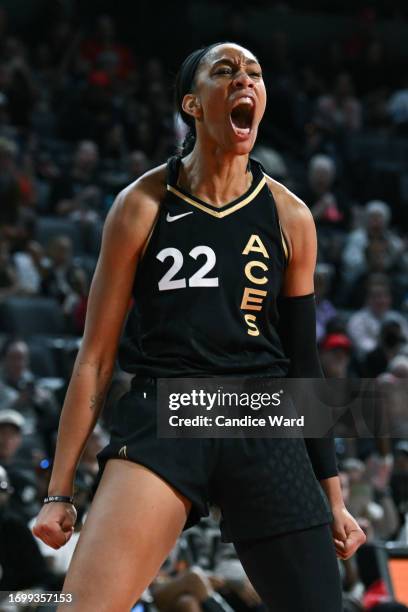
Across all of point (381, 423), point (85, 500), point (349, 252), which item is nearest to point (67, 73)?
point (349, 252)

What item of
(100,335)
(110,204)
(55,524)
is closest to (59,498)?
(55,524)

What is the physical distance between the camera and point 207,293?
296 centimetres

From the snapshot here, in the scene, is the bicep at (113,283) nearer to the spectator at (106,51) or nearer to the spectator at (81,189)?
the spectator at (81,189)

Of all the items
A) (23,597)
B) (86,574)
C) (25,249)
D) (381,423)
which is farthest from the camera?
(25,249)

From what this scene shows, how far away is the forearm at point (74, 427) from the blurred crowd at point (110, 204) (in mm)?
1397

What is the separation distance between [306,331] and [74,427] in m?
0.64

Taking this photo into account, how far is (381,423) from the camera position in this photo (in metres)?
8.19

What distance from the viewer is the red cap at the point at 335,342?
9.35 m

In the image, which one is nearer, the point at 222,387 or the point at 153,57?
the point at 222,387

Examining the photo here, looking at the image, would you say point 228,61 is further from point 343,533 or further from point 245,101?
point 343,533

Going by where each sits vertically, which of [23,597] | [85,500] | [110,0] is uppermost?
[110,0]

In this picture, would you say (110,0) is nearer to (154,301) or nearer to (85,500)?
(85,500)

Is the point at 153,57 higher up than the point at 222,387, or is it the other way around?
the point at 153,57

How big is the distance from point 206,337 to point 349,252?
8904 millimetres
